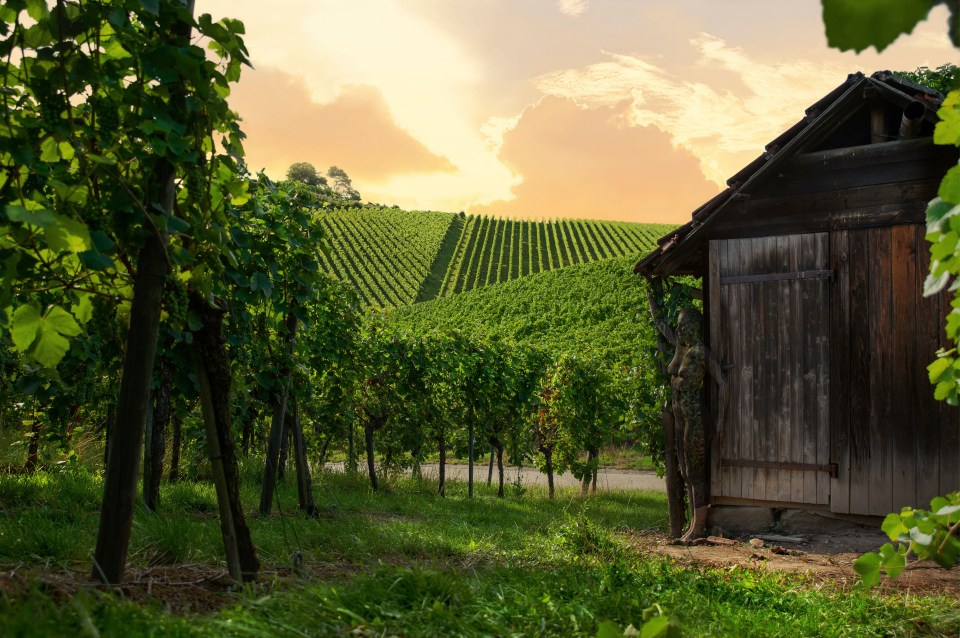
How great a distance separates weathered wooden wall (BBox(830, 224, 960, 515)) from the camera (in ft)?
24.4

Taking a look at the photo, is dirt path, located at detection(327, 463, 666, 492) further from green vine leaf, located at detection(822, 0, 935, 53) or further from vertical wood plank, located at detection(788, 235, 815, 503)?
green vine leaf, located at detection(822, 0, 935, 53)

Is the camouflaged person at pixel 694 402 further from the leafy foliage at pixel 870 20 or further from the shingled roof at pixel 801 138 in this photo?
the leafy foliage at pixel 870 20

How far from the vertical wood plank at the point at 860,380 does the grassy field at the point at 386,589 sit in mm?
2091

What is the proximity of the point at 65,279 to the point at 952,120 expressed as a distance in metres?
3.70

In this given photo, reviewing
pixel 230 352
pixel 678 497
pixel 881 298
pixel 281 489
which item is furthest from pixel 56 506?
pixel 881 298

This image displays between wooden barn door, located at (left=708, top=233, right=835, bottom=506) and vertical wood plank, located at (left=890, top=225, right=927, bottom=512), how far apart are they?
1.93 ft

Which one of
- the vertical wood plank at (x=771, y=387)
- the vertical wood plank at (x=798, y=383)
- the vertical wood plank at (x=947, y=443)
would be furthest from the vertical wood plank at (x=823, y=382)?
the vertical wood plank at (x=947, y=443)

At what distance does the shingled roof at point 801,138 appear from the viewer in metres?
7.52

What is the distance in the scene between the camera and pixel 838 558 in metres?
7.32

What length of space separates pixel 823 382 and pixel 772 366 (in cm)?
51

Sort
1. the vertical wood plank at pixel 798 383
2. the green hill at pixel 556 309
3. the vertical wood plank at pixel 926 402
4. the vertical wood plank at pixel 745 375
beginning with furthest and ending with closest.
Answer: the green hill at pixel 556 309 < the vertical wood plank at pixel 745 375 < the vertical wood plank at pixel 798 383 < the vertical wood plank at pixel 926 402

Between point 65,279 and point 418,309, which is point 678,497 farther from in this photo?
point 418,309

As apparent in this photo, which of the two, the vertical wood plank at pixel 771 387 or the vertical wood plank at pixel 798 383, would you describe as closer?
the vertical wood plank at pixel 798 383

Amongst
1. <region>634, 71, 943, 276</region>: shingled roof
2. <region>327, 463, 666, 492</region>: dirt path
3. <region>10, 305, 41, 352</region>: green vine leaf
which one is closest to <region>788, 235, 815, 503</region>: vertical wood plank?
<region>634, 71, 943, 276</region>: shingled roof
